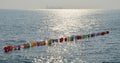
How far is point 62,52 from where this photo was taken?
3346 inches

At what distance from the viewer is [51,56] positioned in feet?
260

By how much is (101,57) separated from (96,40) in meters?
32.4

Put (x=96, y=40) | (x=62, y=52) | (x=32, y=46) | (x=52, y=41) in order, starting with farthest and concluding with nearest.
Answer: (x=96, y=40), (x=52, y=41), (x=32, y=46), (x=62, y=52)

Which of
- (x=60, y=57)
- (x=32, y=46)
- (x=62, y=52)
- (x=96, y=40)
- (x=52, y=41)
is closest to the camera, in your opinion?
(x=60, y=57)

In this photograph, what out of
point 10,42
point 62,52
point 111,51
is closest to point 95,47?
point 111,51

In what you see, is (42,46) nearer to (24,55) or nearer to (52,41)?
(52,41)

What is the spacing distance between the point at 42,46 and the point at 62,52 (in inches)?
504

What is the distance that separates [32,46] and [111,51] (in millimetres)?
24738

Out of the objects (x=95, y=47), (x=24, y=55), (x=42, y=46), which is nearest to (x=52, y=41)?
(x=42, y=46)

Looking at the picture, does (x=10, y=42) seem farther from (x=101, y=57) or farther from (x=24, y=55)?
(x=101, y=57)

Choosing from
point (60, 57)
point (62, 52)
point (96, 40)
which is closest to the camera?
point (60, 57)

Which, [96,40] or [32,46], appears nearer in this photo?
[32,46]

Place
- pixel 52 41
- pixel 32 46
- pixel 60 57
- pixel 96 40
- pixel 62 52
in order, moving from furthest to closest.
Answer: pixel 96 40, pixel 52 41, pixel 32 46, pixel 62 52, pixel 60 57

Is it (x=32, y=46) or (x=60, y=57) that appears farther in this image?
(x=32, y=46)
